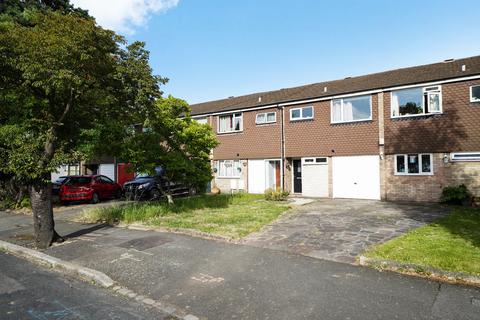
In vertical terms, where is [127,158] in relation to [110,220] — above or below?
above

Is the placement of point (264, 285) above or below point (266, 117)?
below

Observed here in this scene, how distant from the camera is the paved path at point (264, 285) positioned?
4539 millimetres

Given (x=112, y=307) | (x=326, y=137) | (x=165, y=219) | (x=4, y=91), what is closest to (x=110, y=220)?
(x=165, y=219)

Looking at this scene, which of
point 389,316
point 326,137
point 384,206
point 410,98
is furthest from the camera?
point 326,137

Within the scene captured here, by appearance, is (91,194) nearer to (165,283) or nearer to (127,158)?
(127,158)

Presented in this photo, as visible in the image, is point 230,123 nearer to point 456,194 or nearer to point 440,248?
point 456,194

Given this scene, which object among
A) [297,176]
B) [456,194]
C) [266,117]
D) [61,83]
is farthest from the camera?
[266,117]

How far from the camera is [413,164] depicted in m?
15.5

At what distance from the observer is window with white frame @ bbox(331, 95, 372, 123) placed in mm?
16938

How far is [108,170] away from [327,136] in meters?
20.0

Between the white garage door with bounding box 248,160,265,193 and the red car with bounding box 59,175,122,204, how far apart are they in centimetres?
855

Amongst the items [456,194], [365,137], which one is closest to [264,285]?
[456,194]

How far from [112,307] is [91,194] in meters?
15.4

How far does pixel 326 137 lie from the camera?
1819 cm
